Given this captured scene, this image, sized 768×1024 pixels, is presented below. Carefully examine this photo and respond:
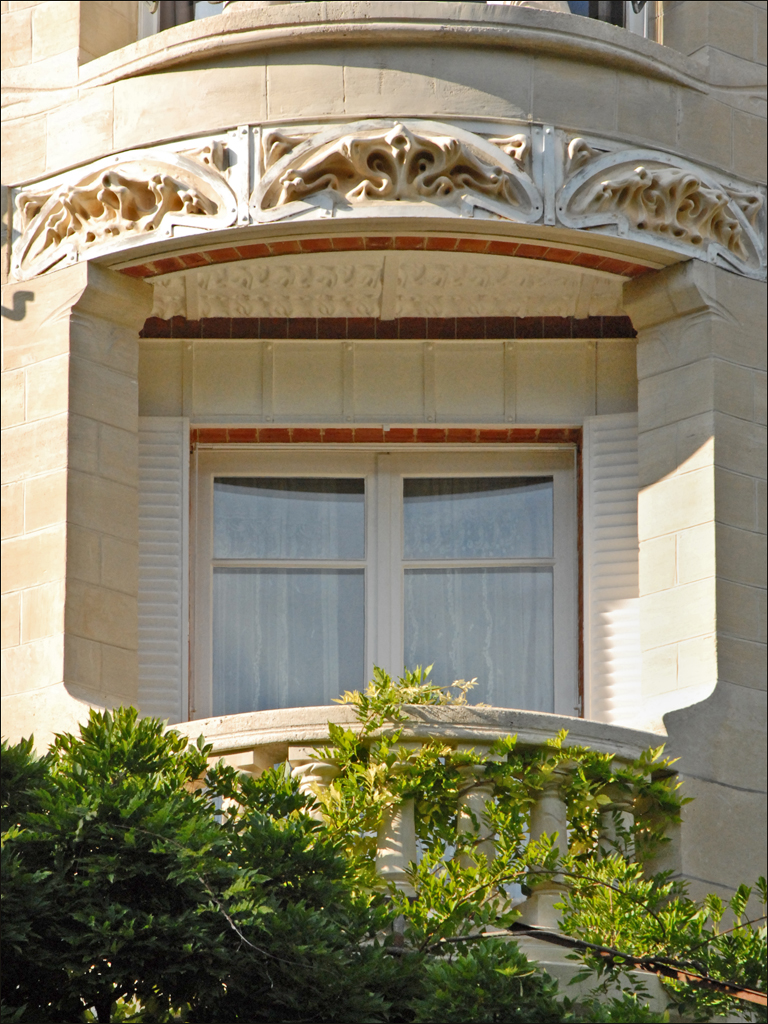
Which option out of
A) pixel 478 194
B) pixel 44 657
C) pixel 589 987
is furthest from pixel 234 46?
pixel 589 987

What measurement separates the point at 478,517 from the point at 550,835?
3189mm

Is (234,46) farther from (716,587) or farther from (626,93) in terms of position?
(716,587)

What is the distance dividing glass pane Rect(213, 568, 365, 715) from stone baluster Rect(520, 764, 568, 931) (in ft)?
8.15

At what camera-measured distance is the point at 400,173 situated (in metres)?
11.0

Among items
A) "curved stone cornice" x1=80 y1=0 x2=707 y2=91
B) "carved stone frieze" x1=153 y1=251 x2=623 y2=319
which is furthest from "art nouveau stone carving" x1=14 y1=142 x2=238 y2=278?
"curved stone cornice" x1=80 y1=0 x2=707 y2=91

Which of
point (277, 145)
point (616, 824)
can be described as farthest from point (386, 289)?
point (616, 824)

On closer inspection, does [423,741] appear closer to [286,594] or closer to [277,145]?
[286,594]

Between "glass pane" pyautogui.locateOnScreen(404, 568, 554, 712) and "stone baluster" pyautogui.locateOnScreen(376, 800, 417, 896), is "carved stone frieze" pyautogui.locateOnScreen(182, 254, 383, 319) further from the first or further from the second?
"stone baluster" pyautogui.locateOnScreen(376, 800, 417, 896)

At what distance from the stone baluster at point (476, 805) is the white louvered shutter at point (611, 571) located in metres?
1.93

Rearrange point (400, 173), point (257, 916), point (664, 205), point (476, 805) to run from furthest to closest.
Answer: point (664, 205) → point (400, 173) → point (476, 805) → point (257, 916)

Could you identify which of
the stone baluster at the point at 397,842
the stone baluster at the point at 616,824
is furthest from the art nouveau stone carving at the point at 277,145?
the stone baluster at the point at 616,824

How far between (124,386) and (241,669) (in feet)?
6.18

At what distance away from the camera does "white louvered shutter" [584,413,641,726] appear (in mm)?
11562

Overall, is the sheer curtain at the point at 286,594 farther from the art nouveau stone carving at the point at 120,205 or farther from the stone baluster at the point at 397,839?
the stone baluster at the point at 397,839
